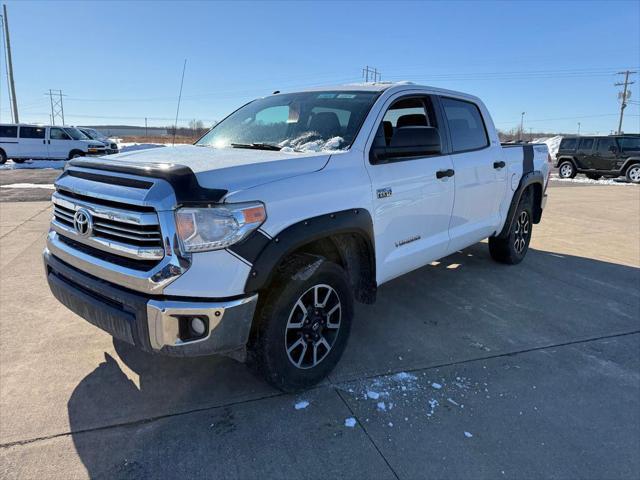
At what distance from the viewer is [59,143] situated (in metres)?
21.0

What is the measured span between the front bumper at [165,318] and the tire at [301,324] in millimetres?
196

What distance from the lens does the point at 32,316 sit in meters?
3.96

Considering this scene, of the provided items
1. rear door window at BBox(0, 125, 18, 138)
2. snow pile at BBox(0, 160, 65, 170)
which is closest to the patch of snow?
snow pile at BBox(0, 160, 65, 170)

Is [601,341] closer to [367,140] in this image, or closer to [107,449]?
[367,140]

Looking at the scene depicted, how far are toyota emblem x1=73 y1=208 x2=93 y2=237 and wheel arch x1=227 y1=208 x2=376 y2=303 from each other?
912mm

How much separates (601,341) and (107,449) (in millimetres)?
3797

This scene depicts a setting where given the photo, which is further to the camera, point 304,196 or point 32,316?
point 32,316

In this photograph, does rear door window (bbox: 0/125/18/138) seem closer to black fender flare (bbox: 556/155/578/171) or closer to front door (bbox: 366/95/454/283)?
front door (bbox: 366/95/454/283)

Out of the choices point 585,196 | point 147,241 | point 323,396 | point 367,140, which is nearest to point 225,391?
point 323,396

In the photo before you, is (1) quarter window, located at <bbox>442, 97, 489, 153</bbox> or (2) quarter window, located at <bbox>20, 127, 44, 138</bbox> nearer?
(1) quarter window, located at <bbox>442, 97, 489, 153</bbox>

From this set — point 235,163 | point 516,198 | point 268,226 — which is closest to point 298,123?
point 235,163

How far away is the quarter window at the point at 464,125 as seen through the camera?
4258mm

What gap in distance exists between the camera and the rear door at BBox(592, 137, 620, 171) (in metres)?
18.9

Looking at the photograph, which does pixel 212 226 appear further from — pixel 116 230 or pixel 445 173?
pixel 445 173
